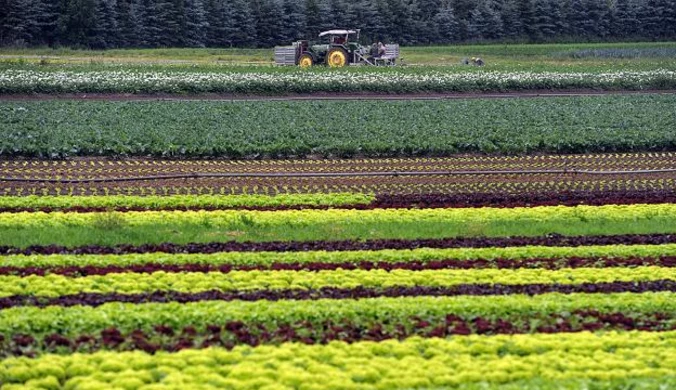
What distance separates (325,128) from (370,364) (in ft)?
68.6

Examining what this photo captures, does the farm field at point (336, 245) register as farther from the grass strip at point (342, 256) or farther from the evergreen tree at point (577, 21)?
the evergreen tree at point (577, 21)

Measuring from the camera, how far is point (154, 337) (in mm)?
13531

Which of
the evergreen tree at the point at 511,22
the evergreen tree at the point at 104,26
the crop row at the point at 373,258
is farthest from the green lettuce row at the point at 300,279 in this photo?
the evergreen tree at the point at 511,22

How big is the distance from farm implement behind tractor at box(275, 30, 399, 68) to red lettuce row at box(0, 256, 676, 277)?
129ft

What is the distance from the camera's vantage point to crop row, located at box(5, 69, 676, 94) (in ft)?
148

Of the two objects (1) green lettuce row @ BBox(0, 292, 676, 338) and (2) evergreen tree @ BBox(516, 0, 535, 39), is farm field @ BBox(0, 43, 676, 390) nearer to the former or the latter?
(1) green lettuce row @ BBox(0, 292, 676, 338)

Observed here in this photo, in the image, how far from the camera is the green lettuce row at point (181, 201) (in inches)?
872

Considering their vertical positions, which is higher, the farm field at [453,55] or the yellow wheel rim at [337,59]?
the yellow wheel rim at [337,59]

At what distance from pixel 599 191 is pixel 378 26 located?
56.7 m

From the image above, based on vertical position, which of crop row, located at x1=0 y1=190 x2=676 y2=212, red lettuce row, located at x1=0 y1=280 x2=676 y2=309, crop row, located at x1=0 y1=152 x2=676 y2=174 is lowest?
crop row, located at x1=0 y1=152 x2=676 y2=174

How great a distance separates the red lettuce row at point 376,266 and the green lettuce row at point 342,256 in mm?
162

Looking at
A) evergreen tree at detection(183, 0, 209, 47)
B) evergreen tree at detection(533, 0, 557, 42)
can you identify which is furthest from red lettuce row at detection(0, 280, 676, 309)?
evergreen tree at detection(533, 0, 557, 42)

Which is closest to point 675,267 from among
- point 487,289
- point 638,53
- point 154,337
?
point 487,289

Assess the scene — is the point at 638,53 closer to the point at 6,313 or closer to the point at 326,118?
the point at 326,118
